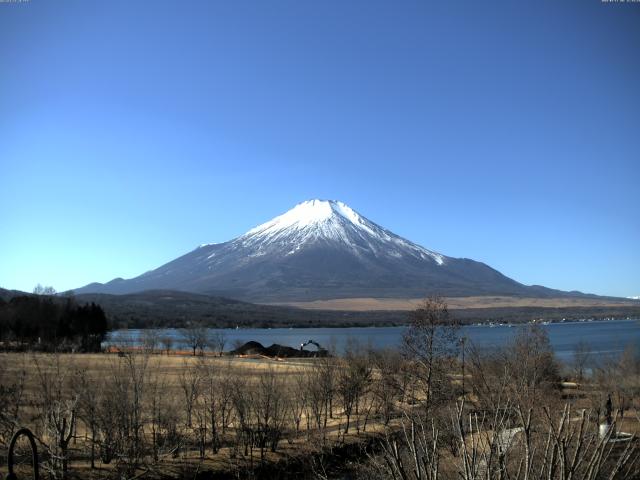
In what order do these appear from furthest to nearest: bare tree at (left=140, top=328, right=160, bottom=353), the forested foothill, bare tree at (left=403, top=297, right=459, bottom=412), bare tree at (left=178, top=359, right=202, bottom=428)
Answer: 1. the forested foothill
2. bare tree at (left=140, top=328, right=160, bottom=353)
3. bare tree at (left=403, top=297, right=459, bottom=412)
4. bare tree at (left=178, top=359, right=202, bottom=428)

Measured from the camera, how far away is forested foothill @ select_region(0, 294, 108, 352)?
3115 inches

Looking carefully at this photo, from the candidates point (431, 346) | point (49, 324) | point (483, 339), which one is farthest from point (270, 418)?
point (483, 339)

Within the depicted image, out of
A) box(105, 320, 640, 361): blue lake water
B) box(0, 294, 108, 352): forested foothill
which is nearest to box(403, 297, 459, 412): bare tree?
box(105, 320, 640, 361): blue lake water

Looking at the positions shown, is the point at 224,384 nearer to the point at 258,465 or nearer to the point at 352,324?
the point at 258,465

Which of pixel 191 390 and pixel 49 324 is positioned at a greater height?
pixel 49 324

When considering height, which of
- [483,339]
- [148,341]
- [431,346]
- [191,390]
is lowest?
[483,339]

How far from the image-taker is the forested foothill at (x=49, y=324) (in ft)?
260

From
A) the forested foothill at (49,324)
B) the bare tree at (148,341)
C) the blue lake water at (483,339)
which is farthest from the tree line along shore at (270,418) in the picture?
the forested foothill at (49,324)

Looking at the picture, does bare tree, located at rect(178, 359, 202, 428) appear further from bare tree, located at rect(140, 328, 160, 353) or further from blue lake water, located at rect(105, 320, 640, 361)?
blue lake water, located at rect(105, 320, 640, 361)

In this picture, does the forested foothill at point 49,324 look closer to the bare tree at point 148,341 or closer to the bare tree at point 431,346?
the bare tree at point 148,341

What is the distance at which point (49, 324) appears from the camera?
82.8 meters

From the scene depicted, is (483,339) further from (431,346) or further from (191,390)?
(191,390)

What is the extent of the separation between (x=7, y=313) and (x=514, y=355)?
72446 millimetres

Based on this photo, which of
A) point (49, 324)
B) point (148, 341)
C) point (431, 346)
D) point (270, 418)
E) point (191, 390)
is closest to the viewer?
point (431, 346)
